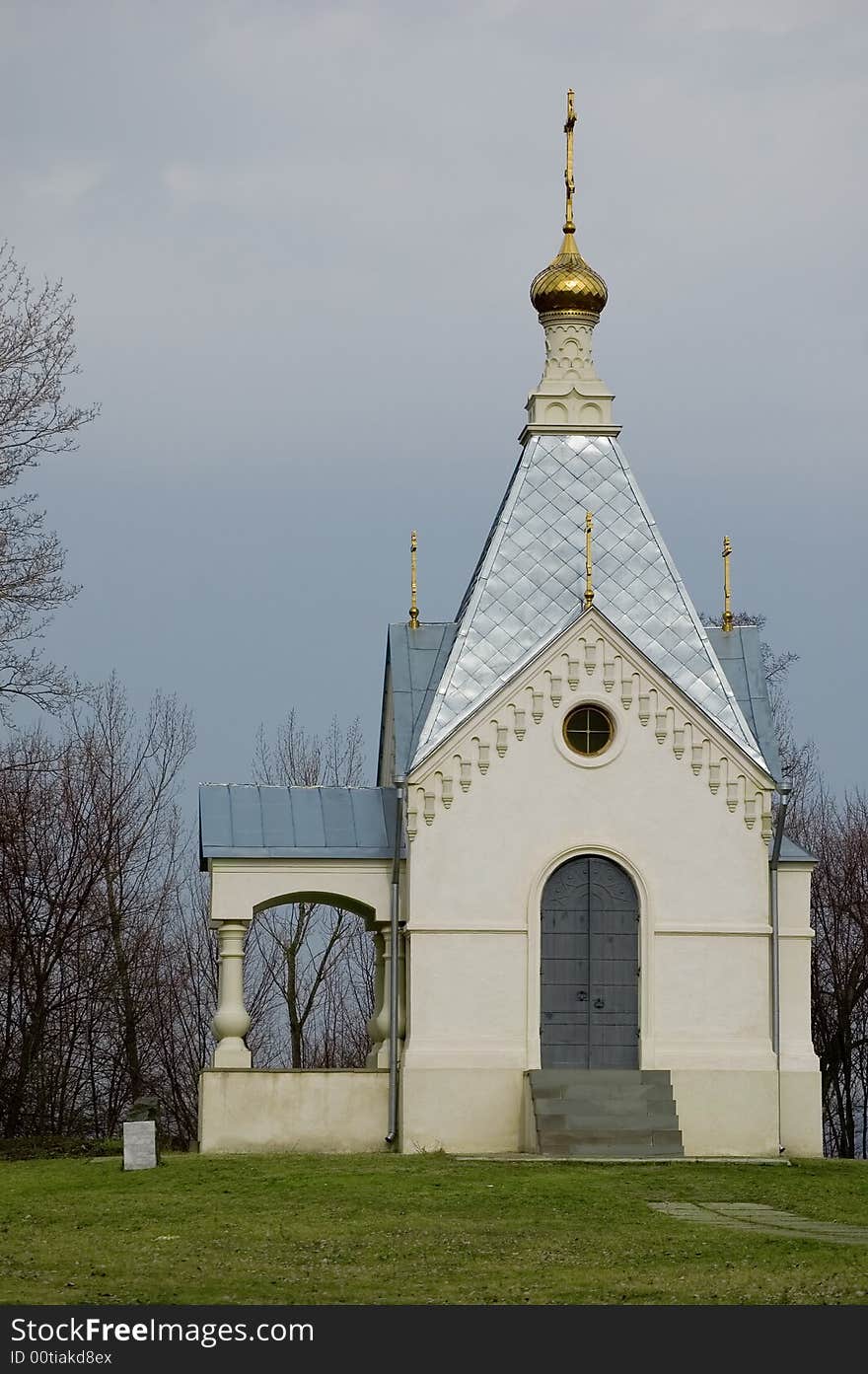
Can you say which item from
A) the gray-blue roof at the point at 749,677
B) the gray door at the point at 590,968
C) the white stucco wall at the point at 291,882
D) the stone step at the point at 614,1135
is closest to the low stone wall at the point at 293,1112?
the white stucco wall at the point at 291,882

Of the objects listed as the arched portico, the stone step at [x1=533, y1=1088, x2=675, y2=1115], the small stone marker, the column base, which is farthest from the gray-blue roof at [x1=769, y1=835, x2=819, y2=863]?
the small stone marker

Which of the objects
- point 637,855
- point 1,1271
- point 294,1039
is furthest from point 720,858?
point 294,1039

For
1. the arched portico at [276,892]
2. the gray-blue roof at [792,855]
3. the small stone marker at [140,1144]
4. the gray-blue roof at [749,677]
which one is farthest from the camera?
the gray-blue roof at [749,677]

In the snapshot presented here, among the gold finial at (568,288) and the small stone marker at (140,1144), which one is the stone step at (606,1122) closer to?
the small stone marker at (140,1144)

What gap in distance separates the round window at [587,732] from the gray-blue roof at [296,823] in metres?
2.35

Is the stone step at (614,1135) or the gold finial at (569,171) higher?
the gold finial at (569,171)

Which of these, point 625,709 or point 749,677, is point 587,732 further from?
point 749,677

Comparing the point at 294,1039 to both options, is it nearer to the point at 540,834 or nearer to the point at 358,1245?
the point at 540,834

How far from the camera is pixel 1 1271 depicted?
13.8 meters

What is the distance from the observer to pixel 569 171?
29141mm

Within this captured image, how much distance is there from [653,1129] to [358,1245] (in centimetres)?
894

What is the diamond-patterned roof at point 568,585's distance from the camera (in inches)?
1021

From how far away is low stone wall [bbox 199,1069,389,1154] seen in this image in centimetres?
2464

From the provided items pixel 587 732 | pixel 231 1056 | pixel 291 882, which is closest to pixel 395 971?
pixel 291 882
